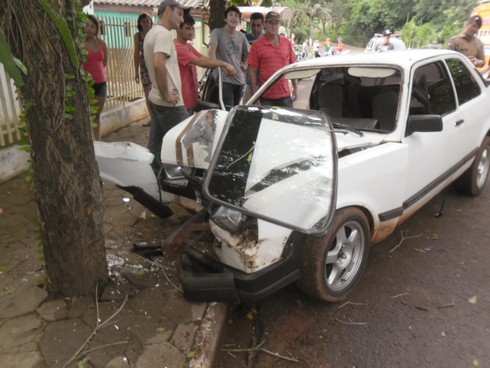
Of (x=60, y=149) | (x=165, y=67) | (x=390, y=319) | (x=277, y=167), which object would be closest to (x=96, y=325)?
(x=60, y=149)

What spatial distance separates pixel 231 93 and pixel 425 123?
3247 mm

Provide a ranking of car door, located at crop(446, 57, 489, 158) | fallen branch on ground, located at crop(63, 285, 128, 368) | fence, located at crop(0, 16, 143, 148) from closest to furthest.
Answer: fallen branch on ground, located at crop(63, 285, 128, 368) < car door, located at crop(446, 57, 489, 158) < fence, located at crop(0, 16, 143, 148)

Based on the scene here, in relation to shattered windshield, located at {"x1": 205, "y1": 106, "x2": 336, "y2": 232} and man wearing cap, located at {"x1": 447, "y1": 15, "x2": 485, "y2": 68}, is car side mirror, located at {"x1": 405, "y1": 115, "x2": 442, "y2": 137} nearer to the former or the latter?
shattered windshield, located at {"x1": 205, "y1": 106, "x2": 336, "y2": 232}

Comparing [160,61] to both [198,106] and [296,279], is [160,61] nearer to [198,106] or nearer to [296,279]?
[198,106]

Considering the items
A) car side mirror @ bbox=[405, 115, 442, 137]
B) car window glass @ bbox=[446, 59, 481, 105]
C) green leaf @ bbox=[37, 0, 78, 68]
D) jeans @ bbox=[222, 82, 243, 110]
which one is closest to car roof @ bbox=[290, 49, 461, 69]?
car window glass @ bbox=[446, 59, 481, 105]

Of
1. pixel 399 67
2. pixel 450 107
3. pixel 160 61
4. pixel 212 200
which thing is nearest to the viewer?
pixel 212 200

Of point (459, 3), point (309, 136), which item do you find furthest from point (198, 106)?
point (459, 3)

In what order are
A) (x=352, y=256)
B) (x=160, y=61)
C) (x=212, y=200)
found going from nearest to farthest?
(x=212, y=200), (x=352, y=256), (x=160, y=61)

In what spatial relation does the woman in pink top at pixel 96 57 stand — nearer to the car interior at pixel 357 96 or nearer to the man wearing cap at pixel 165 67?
the man wearing cap at pixel 165 67

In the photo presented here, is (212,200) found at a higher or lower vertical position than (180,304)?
higher

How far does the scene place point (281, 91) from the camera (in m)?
4.77

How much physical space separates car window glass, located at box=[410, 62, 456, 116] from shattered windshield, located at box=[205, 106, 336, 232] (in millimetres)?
1272

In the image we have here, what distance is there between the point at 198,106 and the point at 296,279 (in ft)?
7.99

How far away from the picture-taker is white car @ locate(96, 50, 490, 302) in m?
2.26
